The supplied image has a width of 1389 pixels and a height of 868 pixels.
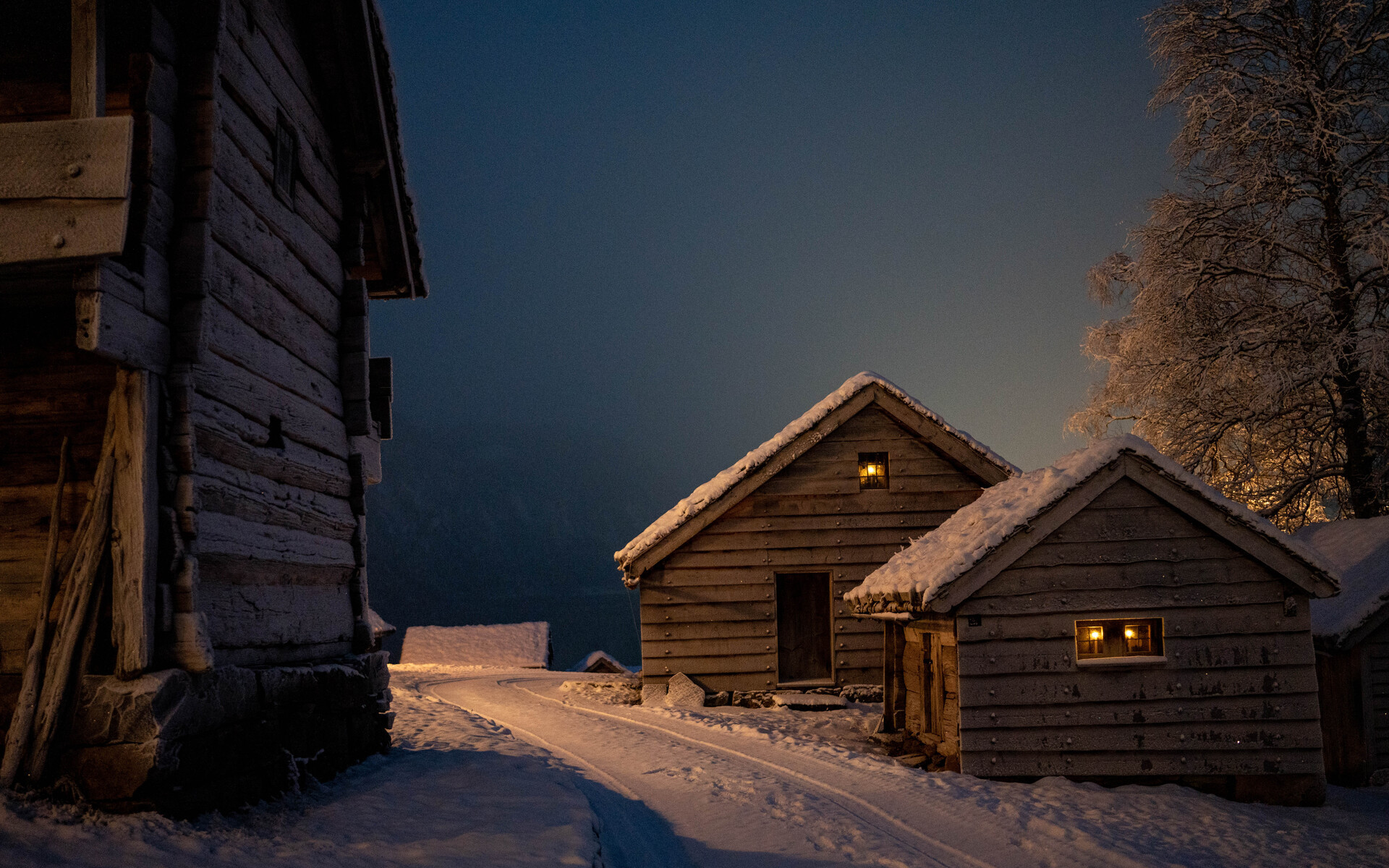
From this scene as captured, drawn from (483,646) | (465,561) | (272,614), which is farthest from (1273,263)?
(465,561)

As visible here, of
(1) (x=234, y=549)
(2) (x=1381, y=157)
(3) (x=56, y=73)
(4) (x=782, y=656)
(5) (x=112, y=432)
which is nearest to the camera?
(5) (x=112, y=432)

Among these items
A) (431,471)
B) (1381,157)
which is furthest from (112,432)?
(431,471)

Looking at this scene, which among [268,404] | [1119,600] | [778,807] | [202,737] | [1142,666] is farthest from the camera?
[1119,600]

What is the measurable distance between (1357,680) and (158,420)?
16.0m

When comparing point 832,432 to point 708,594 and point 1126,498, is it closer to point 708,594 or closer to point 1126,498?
point 708,594

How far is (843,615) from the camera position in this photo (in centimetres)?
1756

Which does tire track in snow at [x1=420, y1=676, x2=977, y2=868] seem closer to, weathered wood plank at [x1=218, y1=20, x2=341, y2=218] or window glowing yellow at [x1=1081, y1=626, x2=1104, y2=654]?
window glowing yellow at [x1=1081, y1=626, x2=1104, y2=654]

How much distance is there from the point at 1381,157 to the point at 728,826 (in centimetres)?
1726

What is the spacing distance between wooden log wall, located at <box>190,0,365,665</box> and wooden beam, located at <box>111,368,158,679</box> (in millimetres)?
512

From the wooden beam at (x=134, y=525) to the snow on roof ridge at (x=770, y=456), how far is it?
11230 mm

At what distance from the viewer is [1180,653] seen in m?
Result: 11.0

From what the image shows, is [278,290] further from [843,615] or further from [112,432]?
[843,615]

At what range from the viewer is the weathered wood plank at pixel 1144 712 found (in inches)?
428

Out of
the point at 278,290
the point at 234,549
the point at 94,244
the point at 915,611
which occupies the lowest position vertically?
the point at 915,611
